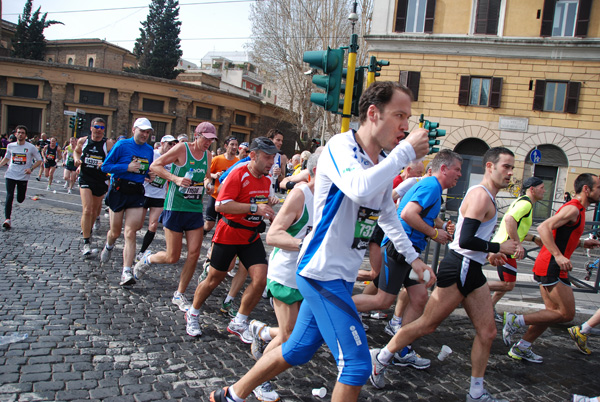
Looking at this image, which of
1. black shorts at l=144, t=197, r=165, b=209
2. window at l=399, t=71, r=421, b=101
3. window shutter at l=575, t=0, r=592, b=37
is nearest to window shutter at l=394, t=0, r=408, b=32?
window at l=399, t=71, r=421, b=101

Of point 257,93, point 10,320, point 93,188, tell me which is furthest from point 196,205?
point 257,93

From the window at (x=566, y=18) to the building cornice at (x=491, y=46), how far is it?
575 millimetres

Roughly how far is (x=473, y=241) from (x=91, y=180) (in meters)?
6.12

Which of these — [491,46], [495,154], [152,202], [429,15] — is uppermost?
[429,15]

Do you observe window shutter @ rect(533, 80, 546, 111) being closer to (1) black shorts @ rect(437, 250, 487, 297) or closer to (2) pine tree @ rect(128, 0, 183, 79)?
(1) black shorts @ rect(437, 250, 487, 297)

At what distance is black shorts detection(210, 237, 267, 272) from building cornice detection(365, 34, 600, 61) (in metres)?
21.7

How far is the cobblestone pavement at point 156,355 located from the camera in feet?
11.0

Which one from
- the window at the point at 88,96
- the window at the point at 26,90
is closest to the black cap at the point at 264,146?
the window at the point at 88,96

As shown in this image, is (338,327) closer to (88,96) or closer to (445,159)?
(445,159)

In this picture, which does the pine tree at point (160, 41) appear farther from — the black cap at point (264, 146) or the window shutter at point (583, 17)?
the black cap at point (264, 146)

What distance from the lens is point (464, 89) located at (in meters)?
23.5

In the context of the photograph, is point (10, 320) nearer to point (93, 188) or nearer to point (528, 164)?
point (93, 188)

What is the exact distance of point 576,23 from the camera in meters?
22.3

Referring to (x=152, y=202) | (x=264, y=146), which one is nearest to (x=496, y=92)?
(x=152, y=202)
